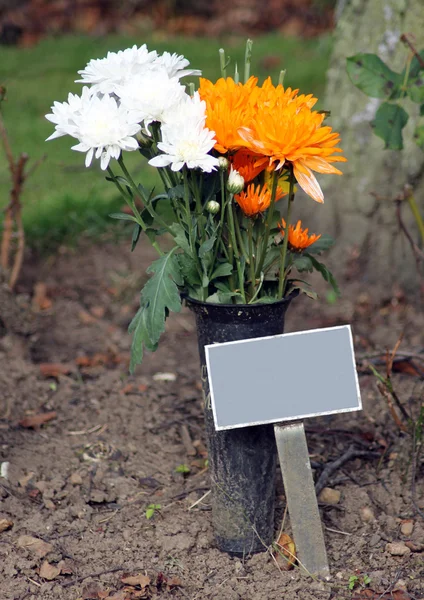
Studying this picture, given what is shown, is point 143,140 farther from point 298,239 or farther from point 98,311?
point 98,311

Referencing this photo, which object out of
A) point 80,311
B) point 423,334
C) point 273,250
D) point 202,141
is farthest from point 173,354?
point 202,141

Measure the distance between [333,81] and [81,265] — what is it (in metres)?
1.51

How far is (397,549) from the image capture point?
6.99ft

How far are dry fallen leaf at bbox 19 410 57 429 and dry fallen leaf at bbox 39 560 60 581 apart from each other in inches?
27.5

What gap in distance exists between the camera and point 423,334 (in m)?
3.36

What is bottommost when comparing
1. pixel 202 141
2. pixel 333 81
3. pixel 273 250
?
pixel 333 81

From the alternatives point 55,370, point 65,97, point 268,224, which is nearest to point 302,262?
point 268,224

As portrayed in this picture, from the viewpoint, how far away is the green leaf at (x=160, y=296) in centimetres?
190

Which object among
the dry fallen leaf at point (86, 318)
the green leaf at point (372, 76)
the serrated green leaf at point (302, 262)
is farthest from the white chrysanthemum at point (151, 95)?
the dry fallen leaf at point (86, 318)

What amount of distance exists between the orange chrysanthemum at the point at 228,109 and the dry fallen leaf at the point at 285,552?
1.08m

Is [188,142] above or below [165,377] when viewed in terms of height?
above

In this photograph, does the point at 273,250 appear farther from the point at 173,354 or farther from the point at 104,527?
the point at 173,354

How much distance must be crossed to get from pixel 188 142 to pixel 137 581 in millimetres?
1106

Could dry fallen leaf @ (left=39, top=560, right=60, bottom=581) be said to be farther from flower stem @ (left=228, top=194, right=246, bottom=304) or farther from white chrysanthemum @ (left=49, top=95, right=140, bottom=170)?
white chrysanthemum @ (left=49, top=95, right=140, bottom=170)
